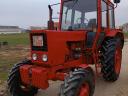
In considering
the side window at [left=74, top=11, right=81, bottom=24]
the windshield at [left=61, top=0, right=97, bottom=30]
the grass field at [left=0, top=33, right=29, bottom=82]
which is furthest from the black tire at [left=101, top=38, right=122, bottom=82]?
the grass field at [left=0, top=33, right=29, bottom=82]

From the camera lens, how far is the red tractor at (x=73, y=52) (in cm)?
735

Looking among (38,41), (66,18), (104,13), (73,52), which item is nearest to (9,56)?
(66,18)

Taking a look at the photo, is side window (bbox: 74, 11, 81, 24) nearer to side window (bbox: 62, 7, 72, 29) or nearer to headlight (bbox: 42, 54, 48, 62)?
side window (bbox: 62, 7, 72, 29)

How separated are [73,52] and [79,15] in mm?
1475

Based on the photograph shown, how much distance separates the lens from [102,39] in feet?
31.5

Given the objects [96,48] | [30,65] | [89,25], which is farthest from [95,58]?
[30,65]

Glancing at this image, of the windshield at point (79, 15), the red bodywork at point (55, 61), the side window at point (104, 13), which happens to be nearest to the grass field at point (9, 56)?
the windshield at point (79, 15)

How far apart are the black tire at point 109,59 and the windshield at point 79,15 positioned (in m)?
0.87

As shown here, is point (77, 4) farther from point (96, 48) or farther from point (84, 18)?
point (96, 48)

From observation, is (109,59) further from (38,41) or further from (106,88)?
(38,41)

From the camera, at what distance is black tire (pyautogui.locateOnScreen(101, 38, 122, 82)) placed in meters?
9.24

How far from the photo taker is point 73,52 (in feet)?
27.8

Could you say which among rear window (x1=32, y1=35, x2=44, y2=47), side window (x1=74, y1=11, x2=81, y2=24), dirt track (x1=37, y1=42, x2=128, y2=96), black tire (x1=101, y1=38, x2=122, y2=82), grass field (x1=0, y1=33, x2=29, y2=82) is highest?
side window (x1=74, y1=11, x2=81, y2=24)

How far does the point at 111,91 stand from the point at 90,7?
2.57 m
